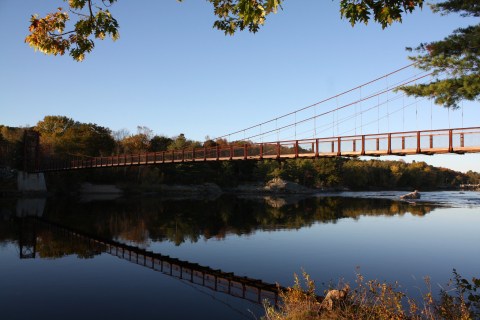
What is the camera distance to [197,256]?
18688mm

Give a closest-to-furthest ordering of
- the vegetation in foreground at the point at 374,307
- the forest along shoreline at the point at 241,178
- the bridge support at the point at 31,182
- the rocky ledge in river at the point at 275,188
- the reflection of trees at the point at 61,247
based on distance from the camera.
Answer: the vegetation in foreground at the point at 374,307 < the reflection of trees at the point at 61,247 < the bridge support at the point at 31,182 < the forest along shoreline at the point at 241,178 < the rocky ledge in river at the point at 275,188

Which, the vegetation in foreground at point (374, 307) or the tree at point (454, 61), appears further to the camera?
the tree at point (454, 61)

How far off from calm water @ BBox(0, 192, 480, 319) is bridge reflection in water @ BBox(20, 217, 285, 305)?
0.21m

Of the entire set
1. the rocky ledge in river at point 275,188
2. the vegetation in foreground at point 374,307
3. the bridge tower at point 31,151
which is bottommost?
the rocky ledge in river at point 275,188

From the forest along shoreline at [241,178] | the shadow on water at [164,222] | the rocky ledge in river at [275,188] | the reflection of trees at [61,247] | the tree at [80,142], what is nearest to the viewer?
the reflection of trees at [61,247]

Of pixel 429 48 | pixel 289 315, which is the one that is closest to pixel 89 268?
pixel 289 315

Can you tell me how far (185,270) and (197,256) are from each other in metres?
2.56

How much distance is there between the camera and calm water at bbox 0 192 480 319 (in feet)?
39.3

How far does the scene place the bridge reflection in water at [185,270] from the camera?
42.3 ft

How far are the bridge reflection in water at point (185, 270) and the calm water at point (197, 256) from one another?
21 centimetres

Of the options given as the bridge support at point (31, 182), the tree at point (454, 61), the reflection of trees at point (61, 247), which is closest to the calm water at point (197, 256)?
the reflection of trees at point (61, 247)

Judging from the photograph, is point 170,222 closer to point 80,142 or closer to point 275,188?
point 80,142

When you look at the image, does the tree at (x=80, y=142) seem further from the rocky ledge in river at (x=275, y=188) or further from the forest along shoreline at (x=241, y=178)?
the rocky ledge in river at (x=275, y=188)

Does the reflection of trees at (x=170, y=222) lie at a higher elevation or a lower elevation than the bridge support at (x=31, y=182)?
lower
